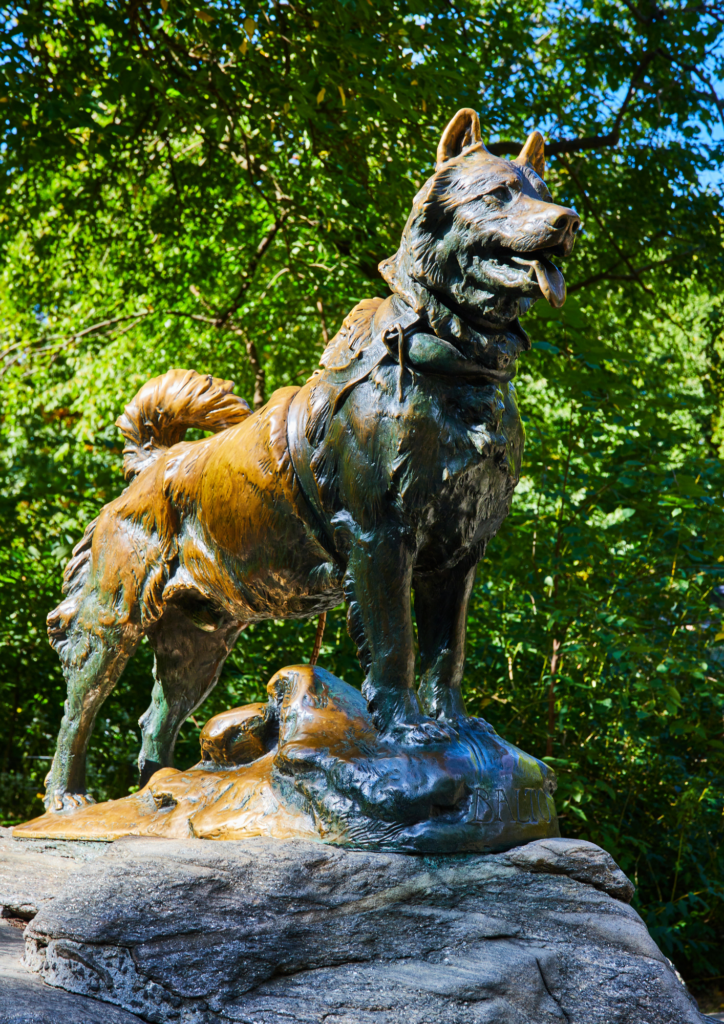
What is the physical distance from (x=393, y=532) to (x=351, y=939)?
1.00 meters

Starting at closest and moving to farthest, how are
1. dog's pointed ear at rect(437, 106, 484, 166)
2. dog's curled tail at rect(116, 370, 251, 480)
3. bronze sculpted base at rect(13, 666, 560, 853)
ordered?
bronze sculpted base at rect(13, 666, 560, 853)
dog's pointed ear at rect(437, 106, 484, 166)
dog's curled tail at rect(116, 370, 251, 480)

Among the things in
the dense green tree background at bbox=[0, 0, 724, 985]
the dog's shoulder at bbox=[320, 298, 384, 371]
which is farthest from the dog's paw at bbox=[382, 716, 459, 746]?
the dense green tree background at bbox=[0, 0, 724, 985]

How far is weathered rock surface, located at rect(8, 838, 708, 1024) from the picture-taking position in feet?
6.82

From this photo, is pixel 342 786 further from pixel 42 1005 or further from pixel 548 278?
pixel 548 278

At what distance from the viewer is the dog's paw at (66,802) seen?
11.7ft

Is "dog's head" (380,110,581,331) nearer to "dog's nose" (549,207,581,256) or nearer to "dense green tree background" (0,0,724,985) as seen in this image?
"dog's nose" (549,207,581,256)

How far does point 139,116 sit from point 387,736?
19.7ft

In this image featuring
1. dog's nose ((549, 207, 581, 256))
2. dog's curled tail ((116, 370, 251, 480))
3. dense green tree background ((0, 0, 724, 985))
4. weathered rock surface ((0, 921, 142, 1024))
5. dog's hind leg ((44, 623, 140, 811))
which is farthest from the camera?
dense green tree background ((0, 0, 724, 985))

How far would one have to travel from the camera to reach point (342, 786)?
2.52m

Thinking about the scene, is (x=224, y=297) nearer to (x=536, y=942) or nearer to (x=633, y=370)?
(x=633, y=370)

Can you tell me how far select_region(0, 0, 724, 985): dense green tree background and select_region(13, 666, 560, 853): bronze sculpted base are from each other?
2.45m

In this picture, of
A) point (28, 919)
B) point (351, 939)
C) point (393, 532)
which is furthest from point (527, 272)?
point (28, 919)

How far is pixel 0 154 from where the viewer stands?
6.55 meters

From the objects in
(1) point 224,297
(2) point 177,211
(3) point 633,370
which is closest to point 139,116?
(2) point 177,211
